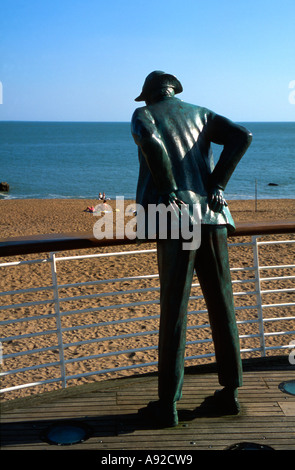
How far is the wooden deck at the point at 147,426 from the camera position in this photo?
3.06 metres

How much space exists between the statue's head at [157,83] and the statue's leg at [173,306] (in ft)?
2.92

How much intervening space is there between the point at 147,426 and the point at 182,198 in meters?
1.36

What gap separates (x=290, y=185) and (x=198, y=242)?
48.9 metres

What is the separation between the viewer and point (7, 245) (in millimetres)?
A: 3246

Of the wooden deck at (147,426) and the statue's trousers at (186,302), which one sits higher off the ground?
the statue's trousers at (186,302)

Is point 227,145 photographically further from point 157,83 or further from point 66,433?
point 66,433

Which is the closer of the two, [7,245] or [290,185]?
[7,245]

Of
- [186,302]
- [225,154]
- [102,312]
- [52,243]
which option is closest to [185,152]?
[225,154]

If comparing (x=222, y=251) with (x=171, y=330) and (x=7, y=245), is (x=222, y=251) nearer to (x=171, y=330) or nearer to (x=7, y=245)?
(x=171, y=330)

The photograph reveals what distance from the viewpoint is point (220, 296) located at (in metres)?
3.21

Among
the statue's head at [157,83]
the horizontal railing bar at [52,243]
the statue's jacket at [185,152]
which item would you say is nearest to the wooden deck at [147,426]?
the horizontal railing bar at [52,243]

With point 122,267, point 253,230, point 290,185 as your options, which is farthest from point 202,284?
point 290,185

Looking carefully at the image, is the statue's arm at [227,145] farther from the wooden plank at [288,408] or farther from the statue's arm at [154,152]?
the wooden plank at [288,408]

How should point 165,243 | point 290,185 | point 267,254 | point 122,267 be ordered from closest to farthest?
point 165,243, point 122,267, point 267,254, point 290,185
